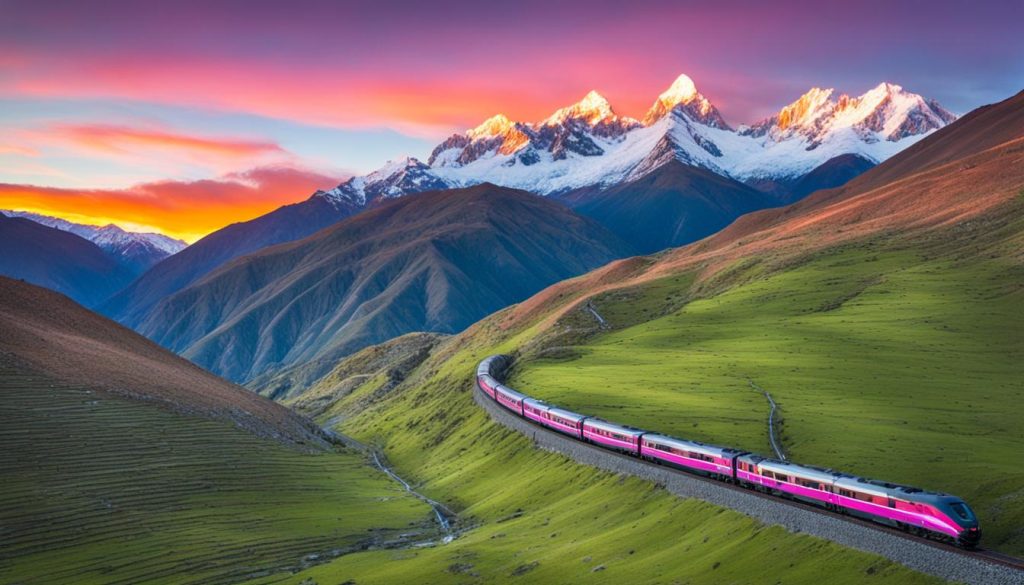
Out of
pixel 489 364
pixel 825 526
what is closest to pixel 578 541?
pixel 825 526

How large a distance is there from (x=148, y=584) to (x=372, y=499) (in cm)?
3800

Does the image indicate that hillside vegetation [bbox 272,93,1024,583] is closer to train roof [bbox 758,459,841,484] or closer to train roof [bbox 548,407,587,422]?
train roof [bbox 758,459,841,484]

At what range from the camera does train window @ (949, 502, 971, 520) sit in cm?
4731

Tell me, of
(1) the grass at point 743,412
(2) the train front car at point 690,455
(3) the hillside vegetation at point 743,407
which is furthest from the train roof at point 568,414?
(2) the train front car at point 690,455

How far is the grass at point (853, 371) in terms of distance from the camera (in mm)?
74188

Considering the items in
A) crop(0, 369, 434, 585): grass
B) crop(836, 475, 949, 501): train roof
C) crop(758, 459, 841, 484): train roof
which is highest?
crop(836, 475, 949, 501): train roof

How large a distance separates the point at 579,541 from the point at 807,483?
1824cm

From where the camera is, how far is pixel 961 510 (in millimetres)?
47719

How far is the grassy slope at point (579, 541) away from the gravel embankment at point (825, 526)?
722 mm

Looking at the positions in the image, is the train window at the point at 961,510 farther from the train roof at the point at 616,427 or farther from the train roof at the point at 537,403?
the train roof at the point at 537,403

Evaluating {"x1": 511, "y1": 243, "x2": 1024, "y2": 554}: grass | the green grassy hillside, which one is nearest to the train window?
the green grassy hillside

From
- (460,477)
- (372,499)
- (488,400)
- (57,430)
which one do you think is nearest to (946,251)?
(488,400)

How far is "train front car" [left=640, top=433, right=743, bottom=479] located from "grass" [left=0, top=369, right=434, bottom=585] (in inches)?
987

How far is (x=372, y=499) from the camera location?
345 feet
